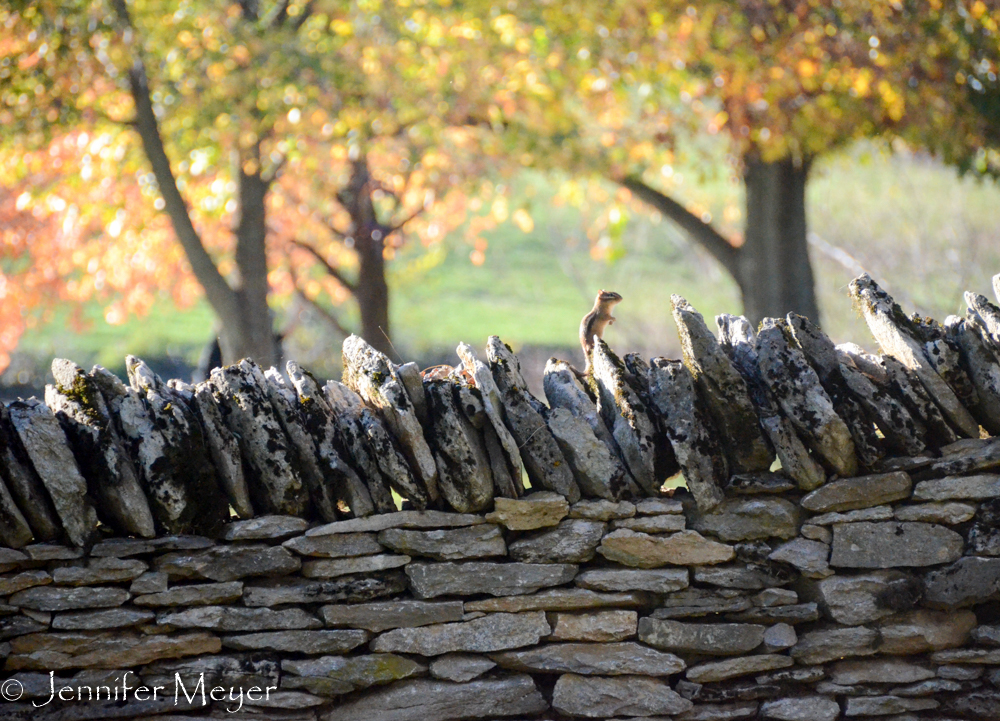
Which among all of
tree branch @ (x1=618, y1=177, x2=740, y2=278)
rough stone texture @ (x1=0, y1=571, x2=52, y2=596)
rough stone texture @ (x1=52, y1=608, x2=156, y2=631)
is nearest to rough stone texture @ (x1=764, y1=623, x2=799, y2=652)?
rough stone texture @ (x1=52, y1=608, x2=156, y2=631)

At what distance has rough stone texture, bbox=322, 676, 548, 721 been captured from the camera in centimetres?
264

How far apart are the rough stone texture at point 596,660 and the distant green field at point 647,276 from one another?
5.71 m

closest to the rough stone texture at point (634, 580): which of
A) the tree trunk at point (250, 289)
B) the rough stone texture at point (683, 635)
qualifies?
the rough stone texture at point (683, 635)

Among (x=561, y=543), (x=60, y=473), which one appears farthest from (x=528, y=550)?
(x=60, y=473)

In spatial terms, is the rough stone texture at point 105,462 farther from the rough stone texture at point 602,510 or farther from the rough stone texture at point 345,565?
the rough stone texture at point 602,510

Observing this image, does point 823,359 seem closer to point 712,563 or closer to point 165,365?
point 712,563

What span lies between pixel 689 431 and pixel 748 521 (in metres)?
0.35

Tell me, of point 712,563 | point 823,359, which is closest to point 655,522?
point 712,563

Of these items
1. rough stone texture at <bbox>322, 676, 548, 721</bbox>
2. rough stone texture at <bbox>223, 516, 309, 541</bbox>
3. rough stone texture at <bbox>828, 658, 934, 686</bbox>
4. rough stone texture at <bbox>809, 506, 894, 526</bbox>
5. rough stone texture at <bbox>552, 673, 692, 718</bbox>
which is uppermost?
rough stone texture at <bbox>223, 516, 309, 541</bbox>

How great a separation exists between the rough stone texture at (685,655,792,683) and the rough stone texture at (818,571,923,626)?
0.23 m

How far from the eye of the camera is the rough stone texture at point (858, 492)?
272 cm

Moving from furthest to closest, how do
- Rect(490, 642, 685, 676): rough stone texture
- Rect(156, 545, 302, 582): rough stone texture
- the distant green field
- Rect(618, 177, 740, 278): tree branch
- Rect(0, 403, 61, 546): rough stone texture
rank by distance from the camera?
1. the distant green field
2. Rect(618, 177, 740, 278): tree branch
3. Rect(490, 642, 685, 676): rough stone texture
4. Rect(156, 545, 302, 582): rough stone texture
5. Rect(0, 403, 61, 546): rough stone texture

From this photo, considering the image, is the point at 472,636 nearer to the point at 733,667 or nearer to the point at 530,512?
the point at 530,512
